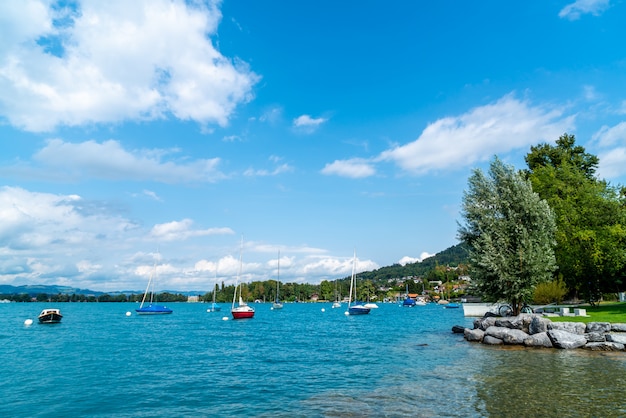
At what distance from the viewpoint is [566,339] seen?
26.4 meters

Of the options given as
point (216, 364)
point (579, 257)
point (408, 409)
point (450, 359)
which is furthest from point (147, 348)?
point (579, 257)

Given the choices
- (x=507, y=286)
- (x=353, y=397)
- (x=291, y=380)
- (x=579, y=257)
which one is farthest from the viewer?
(x=579, y=257)

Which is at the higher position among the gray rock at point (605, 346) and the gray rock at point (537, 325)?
the gray rock at point (537, 325)

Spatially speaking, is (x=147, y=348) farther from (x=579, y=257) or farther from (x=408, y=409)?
(x=579, y=257)

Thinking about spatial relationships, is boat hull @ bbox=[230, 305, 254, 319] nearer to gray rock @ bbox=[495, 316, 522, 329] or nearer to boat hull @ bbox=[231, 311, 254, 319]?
boat hull @ bbox=[231, 311, 254, 319]

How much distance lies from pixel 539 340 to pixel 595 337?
3.17 metres

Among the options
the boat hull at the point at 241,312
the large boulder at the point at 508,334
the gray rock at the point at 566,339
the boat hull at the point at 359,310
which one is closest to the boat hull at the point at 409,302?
the boat hull at the point at 359,310

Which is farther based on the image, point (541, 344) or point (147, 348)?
point (147, 348)

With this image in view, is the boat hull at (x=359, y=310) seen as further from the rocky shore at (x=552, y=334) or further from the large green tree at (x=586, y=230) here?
the rocky shore at (x=552, y=334)

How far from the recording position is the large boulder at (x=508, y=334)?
2892cm

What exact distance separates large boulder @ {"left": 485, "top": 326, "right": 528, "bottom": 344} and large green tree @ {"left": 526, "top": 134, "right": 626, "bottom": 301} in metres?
17.5

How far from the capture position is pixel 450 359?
989 inches

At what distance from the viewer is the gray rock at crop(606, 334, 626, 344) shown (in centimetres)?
2469

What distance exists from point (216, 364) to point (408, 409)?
17.4 meters
